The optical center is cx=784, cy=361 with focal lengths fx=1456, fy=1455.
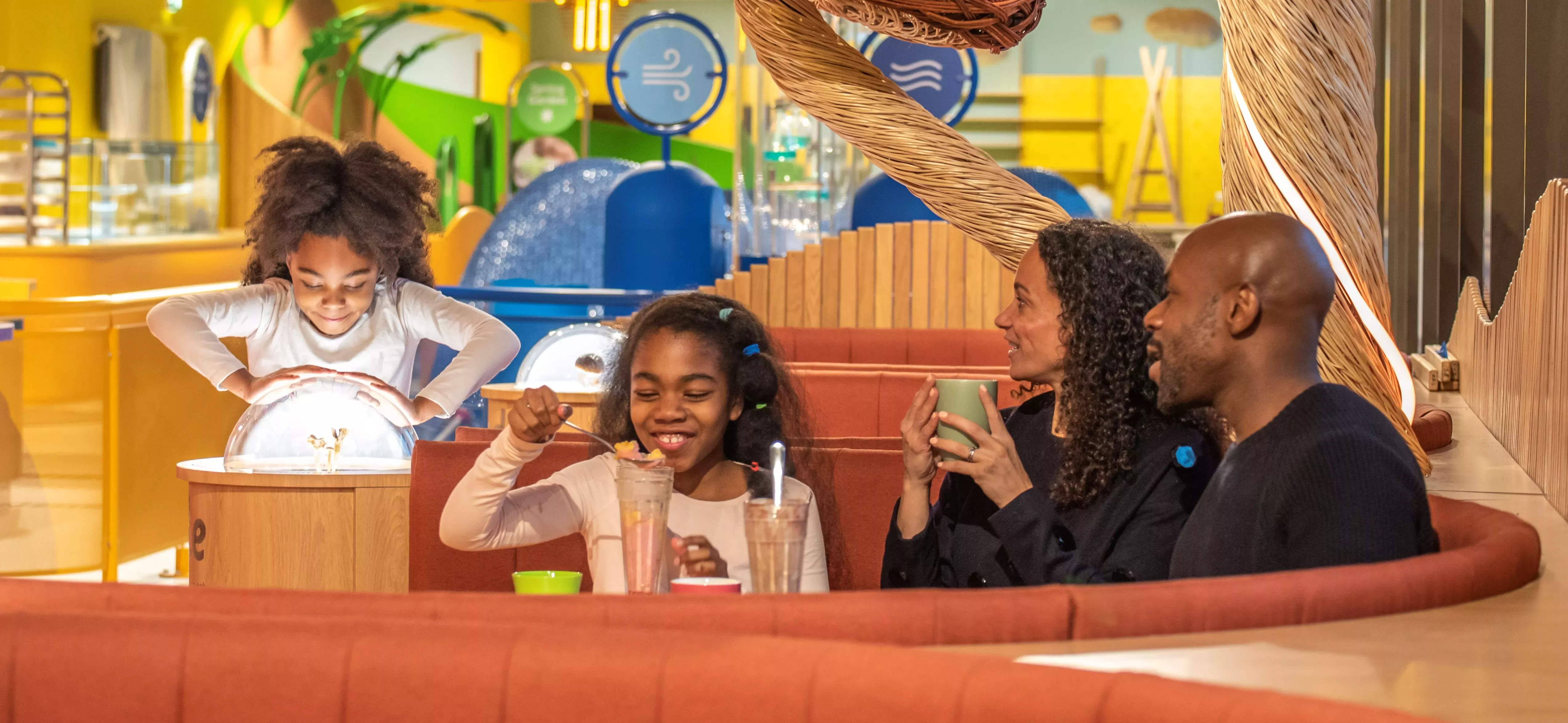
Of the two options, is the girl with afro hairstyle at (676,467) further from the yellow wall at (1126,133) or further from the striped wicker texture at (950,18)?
the yellow wall at (1126,133)

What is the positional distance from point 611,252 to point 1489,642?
6.85 meters

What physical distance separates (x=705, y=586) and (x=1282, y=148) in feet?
3.46

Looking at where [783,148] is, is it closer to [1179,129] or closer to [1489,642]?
[1489,642]

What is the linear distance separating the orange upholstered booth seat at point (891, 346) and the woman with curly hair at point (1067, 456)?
317 cm

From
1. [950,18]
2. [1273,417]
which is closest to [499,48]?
[950,18]

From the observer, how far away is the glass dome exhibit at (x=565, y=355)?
482cm

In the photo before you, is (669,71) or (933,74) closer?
(933,74)

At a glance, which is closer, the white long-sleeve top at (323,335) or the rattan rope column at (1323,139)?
the rattan rope column at (1323,139)

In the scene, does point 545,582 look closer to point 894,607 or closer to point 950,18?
point 894,607

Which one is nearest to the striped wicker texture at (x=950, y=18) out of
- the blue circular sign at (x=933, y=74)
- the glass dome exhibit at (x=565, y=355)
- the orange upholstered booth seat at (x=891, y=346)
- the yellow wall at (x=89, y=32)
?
the glass dome exhibit at (x=565, y=355)

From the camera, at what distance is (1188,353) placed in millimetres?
1527

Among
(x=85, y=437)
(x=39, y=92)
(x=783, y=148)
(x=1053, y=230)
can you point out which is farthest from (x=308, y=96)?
(x=1053, y=230)

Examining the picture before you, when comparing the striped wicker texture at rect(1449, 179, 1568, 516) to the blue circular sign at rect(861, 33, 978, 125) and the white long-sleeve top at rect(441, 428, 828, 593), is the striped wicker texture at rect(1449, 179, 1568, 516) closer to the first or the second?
the white long-sleeve top at rect(441, 428, 828, 593)

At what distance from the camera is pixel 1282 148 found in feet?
6.61
